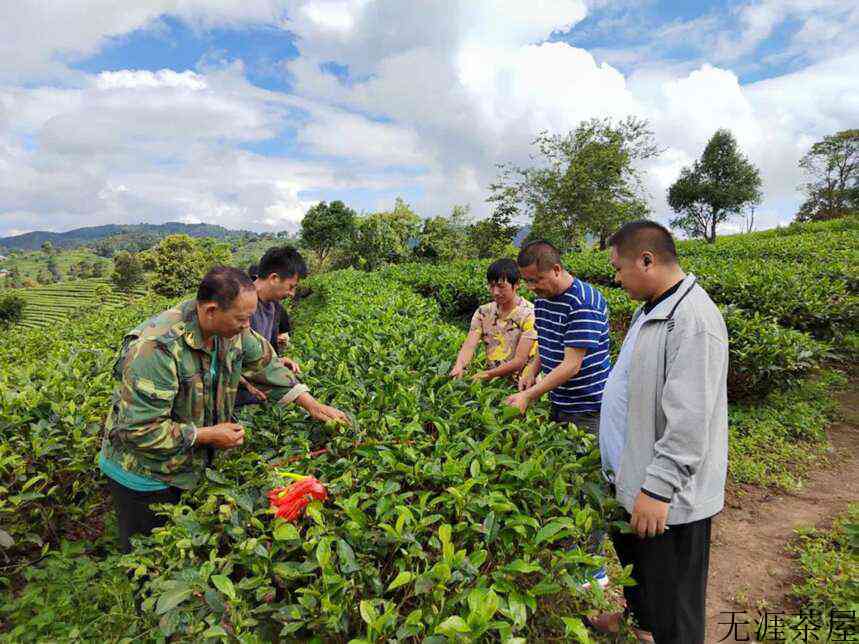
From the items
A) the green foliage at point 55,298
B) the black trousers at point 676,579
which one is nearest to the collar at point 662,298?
the black trousers at point 676,579

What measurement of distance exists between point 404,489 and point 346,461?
0.27m

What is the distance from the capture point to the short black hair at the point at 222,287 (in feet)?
6.62

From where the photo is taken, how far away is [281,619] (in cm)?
134

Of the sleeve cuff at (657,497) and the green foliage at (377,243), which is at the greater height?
the green foliage at (377,243)

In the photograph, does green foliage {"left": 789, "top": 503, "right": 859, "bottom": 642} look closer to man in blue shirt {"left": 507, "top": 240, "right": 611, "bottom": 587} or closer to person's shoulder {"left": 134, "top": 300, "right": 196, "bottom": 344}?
man in blue shirt {"left": 507, "top": 240, "right": 611, "bottom": 587}

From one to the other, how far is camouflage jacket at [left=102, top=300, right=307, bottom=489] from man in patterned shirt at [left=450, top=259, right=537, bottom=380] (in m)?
1.52

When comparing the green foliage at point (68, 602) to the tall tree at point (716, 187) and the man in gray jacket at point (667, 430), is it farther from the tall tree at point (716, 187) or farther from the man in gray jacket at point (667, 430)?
the tall tree at point (716, 187)

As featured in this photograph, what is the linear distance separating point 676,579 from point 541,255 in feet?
5.63

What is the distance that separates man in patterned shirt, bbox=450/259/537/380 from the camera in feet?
11.3

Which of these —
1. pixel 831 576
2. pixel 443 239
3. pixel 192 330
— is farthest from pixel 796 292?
pixel 443 239

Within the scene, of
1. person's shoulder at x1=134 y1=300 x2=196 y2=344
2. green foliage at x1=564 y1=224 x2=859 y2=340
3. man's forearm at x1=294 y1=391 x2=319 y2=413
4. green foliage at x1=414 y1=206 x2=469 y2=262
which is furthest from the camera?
green foliage at x1=414 y1=206 x2=469 y2=262

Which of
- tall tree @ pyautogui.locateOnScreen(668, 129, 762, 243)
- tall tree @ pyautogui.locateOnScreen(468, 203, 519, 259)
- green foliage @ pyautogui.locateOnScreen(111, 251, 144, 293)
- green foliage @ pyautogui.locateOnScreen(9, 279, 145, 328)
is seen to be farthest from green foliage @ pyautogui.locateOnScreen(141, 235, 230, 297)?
tall tree @ pyautogui.locateOnScreen(668, 129, 762, 243)

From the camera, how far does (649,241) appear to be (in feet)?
6.25

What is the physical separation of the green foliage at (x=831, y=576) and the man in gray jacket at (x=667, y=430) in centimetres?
120
